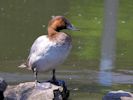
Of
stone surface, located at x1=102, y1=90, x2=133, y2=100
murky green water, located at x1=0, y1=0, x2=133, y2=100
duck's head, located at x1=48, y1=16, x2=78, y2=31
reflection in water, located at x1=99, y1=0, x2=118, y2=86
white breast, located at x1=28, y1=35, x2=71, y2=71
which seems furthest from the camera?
reflection in water, located at x1=99, y1=0, x2=118, y2=86

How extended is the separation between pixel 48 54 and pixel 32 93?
52 cm

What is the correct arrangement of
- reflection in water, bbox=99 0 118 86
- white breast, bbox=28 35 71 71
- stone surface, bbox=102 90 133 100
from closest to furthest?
stone surface, bbox=102 90 133 100, white breast, bbox=28 35 71 71, reflection in water, bbox=99 0 118 86

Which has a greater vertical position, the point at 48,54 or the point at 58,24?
the point at 58,24

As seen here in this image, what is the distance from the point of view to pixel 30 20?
44.8 feet

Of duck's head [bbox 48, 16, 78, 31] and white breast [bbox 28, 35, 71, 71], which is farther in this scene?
duck's head [bbox 48, 16, 78, 31]

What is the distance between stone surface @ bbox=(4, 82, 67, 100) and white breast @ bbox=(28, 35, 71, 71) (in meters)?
0.26

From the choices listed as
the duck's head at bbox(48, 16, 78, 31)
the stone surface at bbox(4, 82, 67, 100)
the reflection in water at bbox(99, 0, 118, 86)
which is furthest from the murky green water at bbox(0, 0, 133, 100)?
the duck's head at bbox(48, 16, 78, 31)

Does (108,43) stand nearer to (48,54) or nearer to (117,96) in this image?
(48,54)

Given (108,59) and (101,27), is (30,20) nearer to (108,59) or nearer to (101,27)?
(101,27)

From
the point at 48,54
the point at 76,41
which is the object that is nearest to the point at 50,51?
the point at 48,54

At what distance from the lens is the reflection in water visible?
346 inches

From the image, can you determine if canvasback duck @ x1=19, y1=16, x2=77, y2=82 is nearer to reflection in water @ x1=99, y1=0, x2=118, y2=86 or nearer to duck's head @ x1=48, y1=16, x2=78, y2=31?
duck's head @ x1=48, y1=16, x2=78, y2=31

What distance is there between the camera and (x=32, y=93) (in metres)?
6.92

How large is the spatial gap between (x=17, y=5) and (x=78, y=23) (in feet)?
10.9
